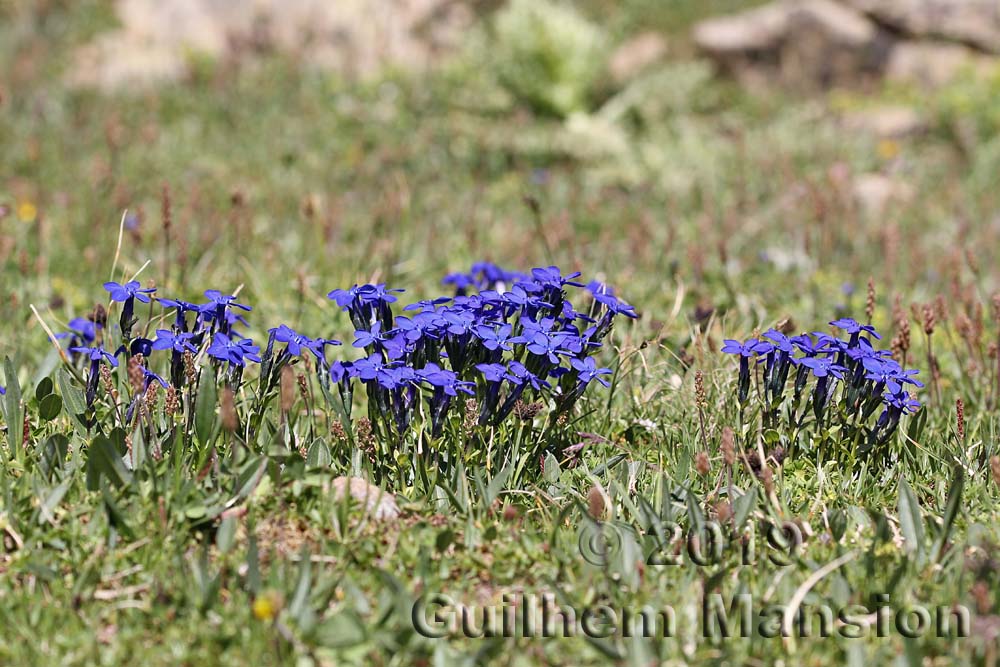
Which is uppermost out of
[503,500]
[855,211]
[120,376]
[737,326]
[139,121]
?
[139,121]

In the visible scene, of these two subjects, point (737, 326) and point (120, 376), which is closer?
point (120, 376)

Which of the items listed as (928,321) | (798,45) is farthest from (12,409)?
(798,45)

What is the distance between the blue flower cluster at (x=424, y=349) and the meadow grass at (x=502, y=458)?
160 mm

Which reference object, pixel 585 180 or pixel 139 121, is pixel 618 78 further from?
pixel 139 121

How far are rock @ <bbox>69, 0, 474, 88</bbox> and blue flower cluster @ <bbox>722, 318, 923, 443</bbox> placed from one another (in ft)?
22.8

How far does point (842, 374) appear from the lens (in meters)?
2.82

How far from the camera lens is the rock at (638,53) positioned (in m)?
9.20

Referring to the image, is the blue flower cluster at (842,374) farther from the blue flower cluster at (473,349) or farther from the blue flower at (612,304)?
the blue flower cluster at (473,349)

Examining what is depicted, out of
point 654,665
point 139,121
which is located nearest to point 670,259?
point 654,665

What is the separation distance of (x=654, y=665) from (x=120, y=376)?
6.14 ft

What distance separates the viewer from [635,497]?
2.86 meters

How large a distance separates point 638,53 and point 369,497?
7.91m

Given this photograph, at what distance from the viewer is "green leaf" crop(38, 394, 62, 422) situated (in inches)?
116

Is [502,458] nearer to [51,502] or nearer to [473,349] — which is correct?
[473,349]
